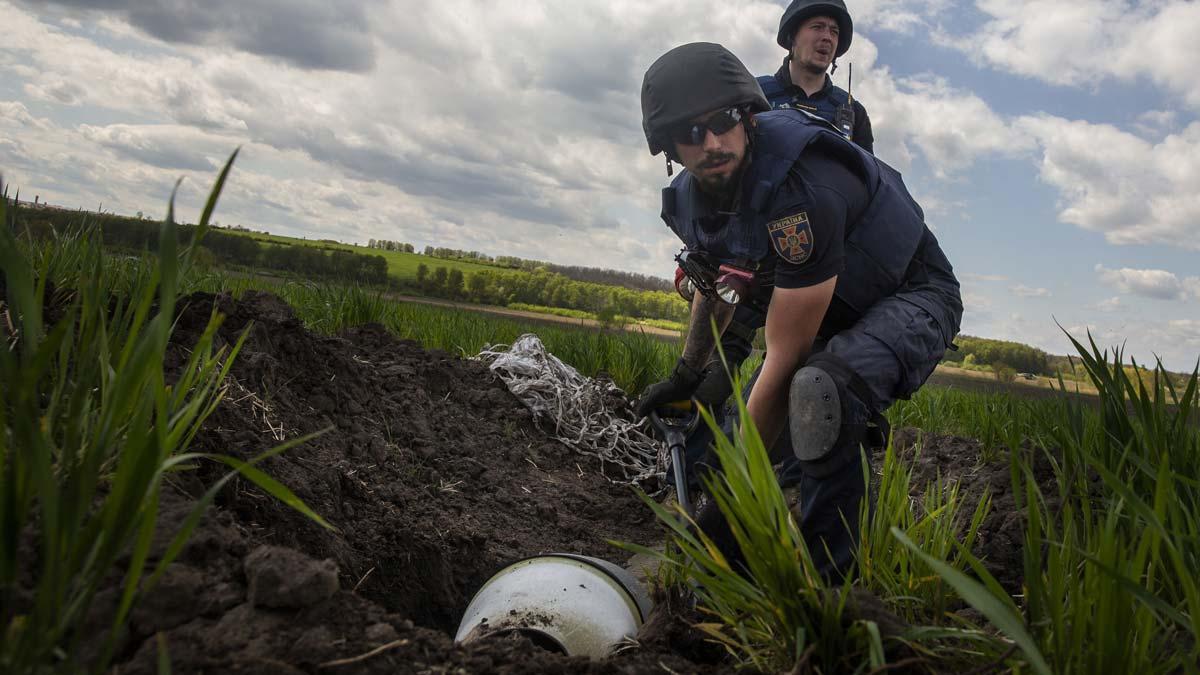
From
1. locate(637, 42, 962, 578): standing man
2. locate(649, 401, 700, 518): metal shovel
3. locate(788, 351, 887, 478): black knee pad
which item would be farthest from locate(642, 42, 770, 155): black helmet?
locate(649, 401, 700, 518): metal shovel

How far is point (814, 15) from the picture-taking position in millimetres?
4508

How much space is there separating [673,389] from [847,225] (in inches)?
39.1

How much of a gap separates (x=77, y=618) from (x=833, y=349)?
2236 mm

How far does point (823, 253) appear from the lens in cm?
254

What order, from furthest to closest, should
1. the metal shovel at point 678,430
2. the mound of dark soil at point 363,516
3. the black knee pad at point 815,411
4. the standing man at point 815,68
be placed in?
the standing man at point 815,68 → the metal shovel at point 678,430 → the black knee pad at point 815,411 → the mound of dark soil at point 363,516

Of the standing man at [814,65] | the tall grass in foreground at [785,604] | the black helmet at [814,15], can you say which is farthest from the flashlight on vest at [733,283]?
the black helmet at [814,15]

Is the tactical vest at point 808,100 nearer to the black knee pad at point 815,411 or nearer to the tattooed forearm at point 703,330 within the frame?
the tattooed forearm at point 703,330

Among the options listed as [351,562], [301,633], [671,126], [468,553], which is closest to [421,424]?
[468,553]

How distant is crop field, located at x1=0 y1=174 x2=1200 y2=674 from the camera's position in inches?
39.3

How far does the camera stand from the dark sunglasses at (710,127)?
261cm

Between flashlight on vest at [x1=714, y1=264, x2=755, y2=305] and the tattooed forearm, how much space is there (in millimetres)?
475

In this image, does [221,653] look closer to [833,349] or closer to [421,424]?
[833,349]

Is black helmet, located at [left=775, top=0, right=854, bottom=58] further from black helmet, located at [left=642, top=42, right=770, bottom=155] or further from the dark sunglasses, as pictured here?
the dark sunglasses

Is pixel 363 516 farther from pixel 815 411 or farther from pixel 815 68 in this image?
pixel 815 68
